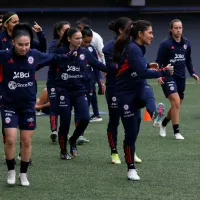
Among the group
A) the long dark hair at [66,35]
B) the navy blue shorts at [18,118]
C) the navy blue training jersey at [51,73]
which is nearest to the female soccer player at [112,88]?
the long dark hair at [66,35]

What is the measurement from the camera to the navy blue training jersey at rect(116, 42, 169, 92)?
28.0ft

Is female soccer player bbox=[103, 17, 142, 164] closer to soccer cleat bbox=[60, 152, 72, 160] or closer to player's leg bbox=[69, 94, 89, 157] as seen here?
player's leg bbox=[69, 94, 89, 157]

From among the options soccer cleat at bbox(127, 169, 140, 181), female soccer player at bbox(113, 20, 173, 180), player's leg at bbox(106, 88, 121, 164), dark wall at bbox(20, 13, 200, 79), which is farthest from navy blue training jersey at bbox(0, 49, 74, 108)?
dark wall at bbox(20, 13, 200, 79)

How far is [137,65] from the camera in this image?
8.55 meters

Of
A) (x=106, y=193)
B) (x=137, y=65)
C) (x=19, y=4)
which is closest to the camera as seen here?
(x=106, y=193)

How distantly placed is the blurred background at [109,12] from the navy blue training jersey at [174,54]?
13749mm

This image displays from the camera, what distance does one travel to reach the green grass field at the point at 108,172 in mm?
7934

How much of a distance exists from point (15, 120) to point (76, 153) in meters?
2.48

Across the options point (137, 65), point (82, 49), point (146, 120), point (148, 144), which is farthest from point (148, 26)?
point (146, 120)

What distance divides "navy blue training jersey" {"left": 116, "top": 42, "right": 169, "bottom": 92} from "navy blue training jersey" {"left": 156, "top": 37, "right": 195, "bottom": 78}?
3610mm

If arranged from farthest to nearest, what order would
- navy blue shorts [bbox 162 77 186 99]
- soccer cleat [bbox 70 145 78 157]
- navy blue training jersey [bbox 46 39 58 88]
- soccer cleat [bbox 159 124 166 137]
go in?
soccer cleat [bbox 159 124 166 137] → navy blue shorts [bbox 162 77 186 99] → navy blue training jersey [bbox 46 39 58 88] → soccer cleat [bbox 70 145 78 157]

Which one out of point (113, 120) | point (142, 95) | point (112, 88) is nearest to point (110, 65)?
point (112, 88)

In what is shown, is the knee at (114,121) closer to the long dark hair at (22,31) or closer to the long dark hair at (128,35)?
the long dark hair at (128,35)

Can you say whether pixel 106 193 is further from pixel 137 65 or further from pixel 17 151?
pixel 17 151
